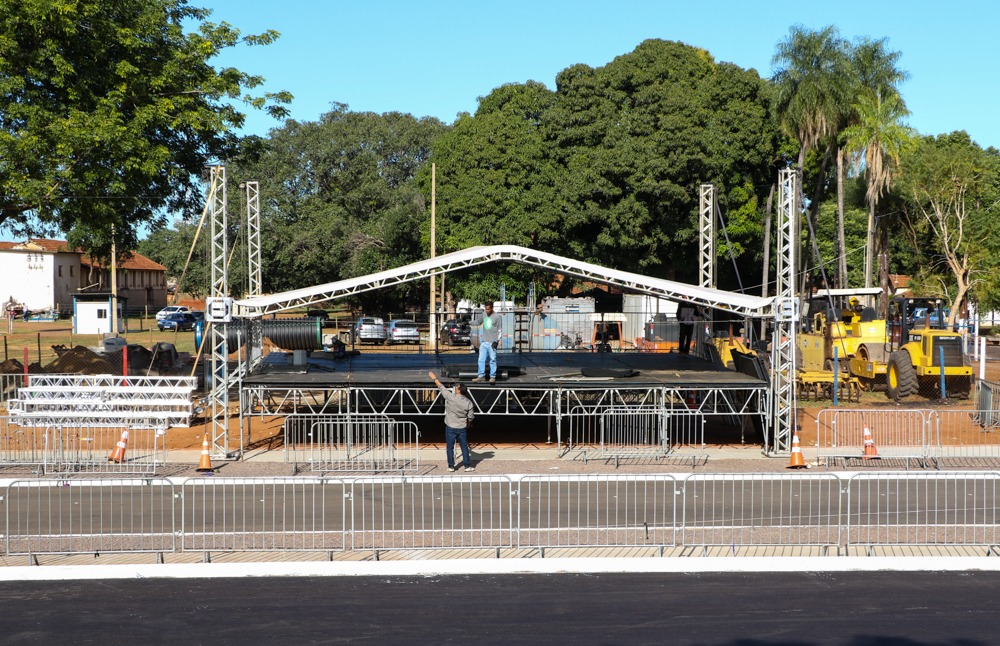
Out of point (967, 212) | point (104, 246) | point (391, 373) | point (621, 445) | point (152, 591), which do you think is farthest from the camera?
point (967, 212)

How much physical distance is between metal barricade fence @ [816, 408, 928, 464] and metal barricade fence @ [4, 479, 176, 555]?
10.7m

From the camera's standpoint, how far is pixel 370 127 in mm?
71375

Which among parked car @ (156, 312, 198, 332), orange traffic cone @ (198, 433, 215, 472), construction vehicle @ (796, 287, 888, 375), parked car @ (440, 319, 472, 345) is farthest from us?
parked car @ (156, 312, 198, 332)

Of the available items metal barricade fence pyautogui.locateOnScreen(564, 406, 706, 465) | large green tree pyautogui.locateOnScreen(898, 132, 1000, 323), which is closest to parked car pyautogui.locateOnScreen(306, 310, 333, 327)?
metal barricade fence pyautogui.locateOnScreen(564, 406, 706, 465)

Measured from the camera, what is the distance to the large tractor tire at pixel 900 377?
24953 millimetres

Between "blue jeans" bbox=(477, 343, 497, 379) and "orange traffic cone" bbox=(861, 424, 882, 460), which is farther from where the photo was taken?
Answer: "blue jeans" bbox=(477, 343, 497, 379)

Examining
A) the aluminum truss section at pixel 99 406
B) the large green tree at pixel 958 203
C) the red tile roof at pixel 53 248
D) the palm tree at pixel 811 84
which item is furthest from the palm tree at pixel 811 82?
the red tile roof at pixel 53 248

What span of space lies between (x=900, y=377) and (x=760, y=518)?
15271 millimetres

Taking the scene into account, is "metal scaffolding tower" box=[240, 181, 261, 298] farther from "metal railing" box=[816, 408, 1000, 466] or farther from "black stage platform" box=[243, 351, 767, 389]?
"metal railing" box=[816, 408, 1000, 466]

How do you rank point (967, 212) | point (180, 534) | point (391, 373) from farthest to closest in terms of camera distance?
point (967, 212) → point (391, 373) → point (180, 534)

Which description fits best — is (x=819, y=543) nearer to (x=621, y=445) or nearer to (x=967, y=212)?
(x=621, y=445)

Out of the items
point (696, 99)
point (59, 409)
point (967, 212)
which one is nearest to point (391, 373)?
point (59, 409)

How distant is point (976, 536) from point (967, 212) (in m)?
47.7

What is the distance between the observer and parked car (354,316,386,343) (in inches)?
1734
